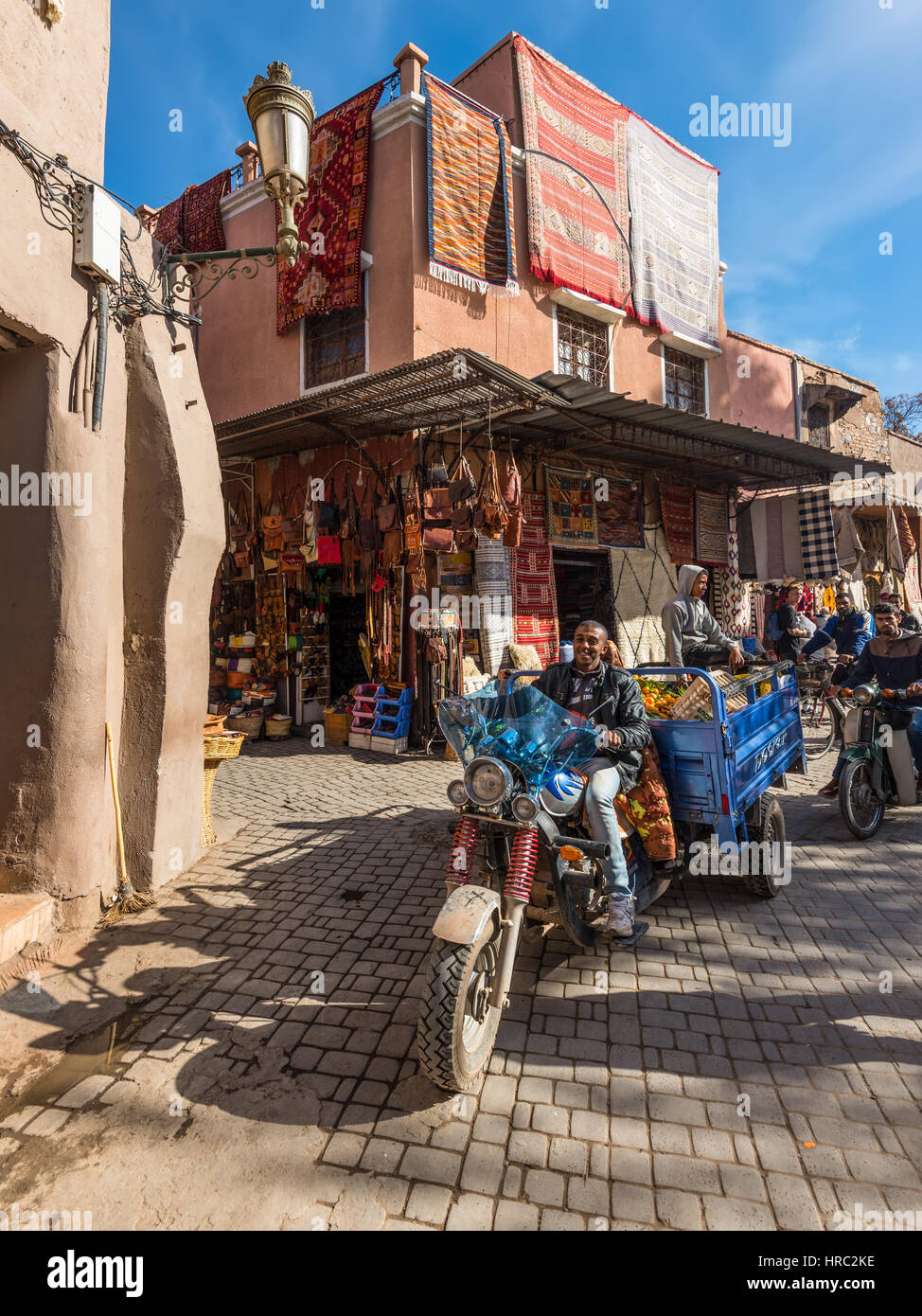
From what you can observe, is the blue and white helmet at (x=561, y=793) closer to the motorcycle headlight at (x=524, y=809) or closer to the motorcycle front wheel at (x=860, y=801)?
the motorcycle headlight at (x=524, y=809)

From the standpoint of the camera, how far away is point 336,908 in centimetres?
461

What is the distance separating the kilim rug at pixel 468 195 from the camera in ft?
31.4

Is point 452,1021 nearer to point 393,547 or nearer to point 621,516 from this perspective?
point 393,547

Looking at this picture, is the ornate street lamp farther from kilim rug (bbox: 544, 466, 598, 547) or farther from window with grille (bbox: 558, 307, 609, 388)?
window with grille (bbox: 558, 307, 609, 388)

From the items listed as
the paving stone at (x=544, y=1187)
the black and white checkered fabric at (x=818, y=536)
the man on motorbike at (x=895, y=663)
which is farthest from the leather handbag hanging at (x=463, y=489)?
the black and white checkered fabric at (x=818, y=536)

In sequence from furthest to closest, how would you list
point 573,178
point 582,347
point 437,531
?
1. point 582,347
2. point 573,178
3. point 437,531

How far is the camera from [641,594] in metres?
12.2

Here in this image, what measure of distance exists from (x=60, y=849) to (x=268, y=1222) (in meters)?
2.85

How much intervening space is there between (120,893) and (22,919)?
0.81 metres

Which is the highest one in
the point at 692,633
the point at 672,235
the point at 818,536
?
the point at 672,235

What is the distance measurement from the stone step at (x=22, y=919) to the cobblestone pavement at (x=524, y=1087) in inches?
23.2

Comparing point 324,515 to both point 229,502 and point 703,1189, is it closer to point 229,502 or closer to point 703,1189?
point 229,502

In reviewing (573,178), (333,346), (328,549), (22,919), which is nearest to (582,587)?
(328,549)

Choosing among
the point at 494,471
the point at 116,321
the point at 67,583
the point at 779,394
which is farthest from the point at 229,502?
the point at 779,394
